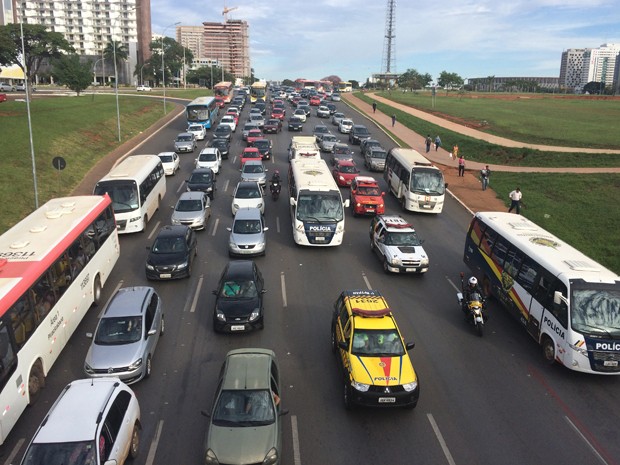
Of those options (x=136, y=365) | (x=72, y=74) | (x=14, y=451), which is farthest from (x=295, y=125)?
(x=14, y=451)

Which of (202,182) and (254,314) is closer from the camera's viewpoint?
(254,314)

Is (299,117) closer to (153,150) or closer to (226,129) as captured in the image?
(226,129)

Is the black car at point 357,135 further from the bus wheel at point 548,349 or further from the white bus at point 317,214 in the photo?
the bus wheel at point 548,349

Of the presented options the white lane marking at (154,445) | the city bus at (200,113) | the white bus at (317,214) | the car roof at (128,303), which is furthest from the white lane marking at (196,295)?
the city bus at (200,113)

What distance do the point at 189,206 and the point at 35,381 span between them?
13.6m

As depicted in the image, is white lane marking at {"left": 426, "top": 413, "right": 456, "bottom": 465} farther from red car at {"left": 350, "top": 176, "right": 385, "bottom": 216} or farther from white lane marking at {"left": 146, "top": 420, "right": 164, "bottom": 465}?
red car at {"left": 350, "top": 176, "right": 385, "bottom": 216}

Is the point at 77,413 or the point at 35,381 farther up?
the point at 77,413

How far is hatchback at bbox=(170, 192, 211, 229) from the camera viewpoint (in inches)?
943

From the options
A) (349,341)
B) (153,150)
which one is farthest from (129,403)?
(153,150)

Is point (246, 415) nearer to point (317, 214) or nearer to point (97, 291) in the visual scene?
point (97, 291)

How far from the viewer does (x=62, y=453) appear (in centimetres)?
827

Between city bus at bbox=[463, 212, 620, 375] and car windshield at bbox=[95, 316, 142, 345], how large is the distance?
11197 mm

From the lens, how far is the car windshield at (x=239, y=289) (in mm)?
15578

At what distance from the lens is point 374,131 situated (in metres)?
60.0
